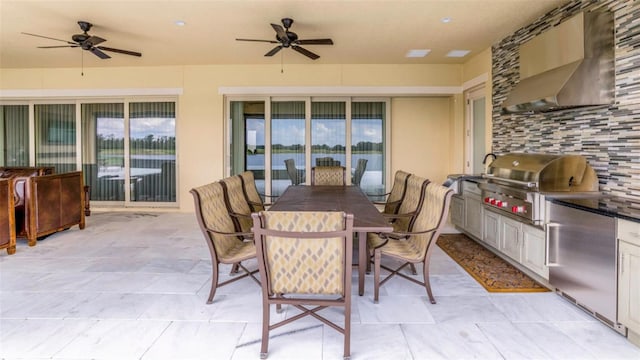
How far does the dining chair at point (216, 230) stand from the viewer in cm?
267

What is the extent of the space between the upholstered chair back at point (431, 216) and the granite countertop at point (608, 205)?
948mm

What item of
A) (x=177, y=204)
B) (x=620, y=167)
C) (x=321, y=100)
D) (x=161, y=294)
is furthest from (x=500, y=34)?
(x=177, y=204)

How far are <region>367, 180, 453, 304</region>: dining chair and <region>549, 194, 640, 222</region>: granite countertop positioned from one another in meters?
0.95

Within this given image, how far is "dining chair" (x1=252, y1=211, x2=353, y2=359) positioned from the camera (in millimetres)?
1961

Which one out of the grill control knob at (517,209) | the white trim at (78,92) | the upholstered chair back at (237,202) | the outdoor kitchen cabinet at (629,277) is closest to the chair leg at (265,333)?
the upholstered chair back at (237,202)

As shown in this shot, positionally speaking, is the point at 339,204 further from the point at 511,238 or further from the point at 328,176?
the point at 328,176

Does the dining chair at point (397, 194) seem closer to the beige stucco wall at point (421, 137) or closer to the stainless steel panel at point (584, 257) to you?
the stainless steel panel at point (584, 257)

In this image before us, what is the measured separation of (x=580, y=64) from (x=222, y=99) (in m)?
5.40

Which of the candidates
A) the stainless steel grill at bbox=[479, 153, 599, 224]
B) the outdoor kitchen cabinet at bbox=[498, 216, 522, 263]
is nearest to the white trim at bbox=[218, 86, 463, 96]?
the stainless steel grill at bbox=[479, 153, 599, 224]

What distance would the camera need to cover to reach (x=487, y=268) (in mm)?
3660

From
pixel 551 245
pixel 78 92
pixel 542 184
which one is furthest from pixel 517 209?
pixel 78 92

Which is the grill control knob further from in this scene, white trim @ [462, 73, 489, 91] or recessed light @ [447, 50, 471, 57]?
recessed light @ [447, 50, 471, 57]

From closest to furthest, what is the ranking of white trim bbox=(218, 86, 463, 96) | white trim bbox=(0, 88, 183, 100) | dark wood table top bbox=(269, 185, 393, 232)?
dark wood table top bbox=(269, 185, 393, 232)
white trim bbox=(218, 86, 463, 96)
white trim bbox=(0, 88, 183, 100)

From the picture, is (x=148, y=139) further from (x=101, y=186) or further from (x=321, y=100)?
(x=321, y=100)
